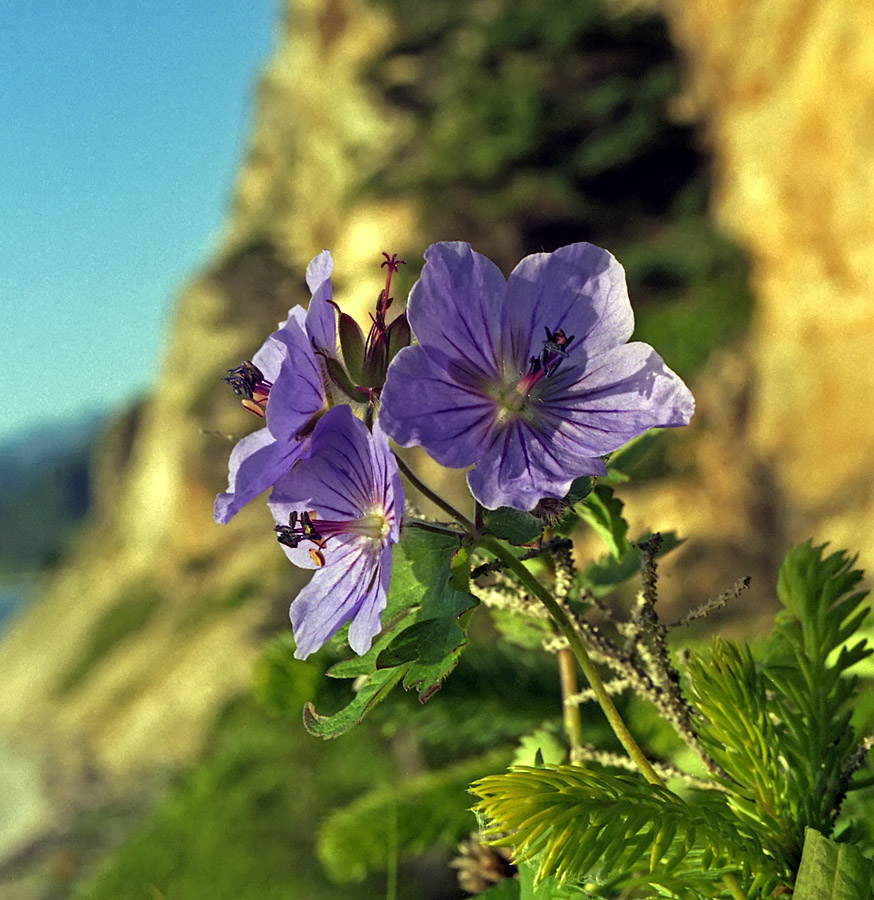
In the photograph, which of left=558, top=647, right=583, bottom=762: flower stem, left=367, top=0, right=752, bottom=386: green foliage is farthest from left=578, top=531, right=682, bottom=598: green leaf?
left=367, top=0, right=752, bottom=386: green foliage

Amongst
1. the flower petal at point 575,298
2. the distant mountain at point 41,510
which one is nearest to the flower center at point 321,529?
the flower petal at point 575,298

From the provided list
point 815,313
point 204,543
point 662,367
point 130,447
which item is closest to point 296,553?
point 662,367

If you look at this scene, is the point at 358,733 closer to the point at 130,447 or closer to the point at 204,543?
the point at 204,543

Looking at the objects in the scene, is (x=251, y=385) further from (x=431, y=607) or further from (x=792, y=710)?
(x=792, y=710)

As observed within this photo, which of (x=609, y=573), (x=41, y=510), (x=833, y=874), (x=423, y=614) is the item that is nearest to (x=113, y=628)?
(x=609, y=573)

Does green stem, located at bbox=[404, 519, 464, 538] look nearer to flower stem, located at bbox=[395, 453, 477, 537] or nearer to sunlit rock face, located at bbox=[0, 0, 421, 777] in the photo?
flower stem, located at bbox=[395, 453, 477, 537]
